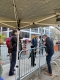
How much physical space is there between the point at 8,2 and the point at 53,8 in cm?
96

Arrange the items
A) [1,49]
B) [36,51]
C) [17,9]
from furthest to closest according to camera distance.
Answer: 1. [1,49]
2. [36,51]
3. [17,9]

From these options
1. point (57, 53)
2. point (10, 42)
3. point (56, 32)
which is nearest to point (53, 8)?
point (10, 42)

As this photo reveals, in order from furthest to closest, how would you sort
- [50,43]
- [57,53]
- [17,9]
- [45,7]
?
[57,53] → [50,43] → [17,9] → [45,7]

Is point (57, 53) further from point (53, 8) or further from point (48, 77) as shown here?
point (53, 8)

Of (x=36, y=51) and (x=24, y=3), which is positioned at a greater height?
(x=24, y=3)

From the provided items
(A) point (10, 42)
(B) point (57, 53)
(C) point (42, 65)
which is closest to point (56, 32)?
(B) point (57, 53)

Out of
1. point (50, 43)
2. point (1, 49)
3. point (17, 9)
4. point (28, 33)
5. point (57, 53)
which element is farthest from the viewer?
point (28, 33)

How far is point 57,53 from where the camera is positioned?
980cm

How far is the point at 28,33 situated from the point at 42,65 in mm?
6030

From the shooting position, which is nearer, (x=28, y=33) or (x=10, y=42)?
(x=10, y=42)

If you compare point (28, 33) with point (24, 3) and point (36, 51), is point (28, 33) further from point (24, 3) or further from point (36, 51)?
point (24, 3)

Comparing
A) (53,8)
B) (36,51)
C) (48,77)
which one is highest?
(53,8)

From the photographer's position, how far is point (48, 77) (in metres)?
5.66

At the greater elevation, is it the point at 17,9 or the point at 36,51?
the point at 17,9
